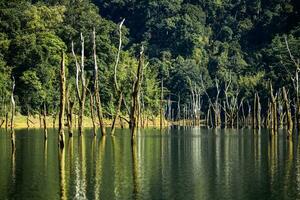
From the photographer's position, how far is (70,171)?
39594mm

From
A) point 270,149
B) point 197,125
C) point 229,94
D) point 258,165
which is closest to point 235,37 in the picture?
point 229,94

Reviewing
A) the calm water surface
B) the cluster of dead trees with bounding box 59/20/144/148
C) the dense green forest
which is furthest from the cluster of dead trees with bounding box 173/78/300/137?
the calm water surface

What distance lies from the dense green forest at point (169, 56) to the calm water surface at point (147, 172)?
2101cm

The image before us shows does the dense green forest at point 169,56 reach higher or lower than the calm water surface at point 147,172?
higher

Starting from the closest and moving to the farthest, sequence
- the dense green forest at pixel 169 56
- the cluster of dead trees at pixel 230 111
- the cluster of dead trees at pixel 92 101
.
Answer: the cluster of dead trees at pixel 92 101
the dense green forest at pixel 169 56
the cluster of dead trees at pixel 230 111

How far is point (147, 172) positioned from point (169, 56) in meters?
134

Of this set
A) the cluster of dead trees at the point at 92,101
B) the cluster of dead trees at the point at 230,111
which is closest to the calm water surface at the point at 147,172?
the cluster of dead trees at the point at 92,101

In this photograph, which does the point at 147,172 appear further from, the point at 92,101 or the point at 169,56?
the point at 169,56

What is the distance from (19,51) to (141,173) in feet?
241

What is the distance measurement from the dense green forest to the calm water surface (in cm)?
2101

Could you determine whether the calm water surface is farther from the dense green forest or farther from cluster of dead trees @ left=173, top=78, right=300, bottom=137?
cluster of dead trees @ left=173, top=78, right=300, bottom=137

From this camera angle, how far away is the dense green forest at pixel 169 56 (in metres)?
108

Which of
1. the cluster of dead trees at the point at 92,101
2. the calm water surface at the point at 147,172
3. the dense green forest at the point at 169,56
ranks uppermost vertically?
the dense green forest at the point at 169,56

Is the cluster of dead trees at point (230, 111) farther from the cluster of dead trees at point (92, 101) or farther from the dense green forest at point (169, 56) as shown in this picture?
the cluster of dead trees at point (92, 101)
